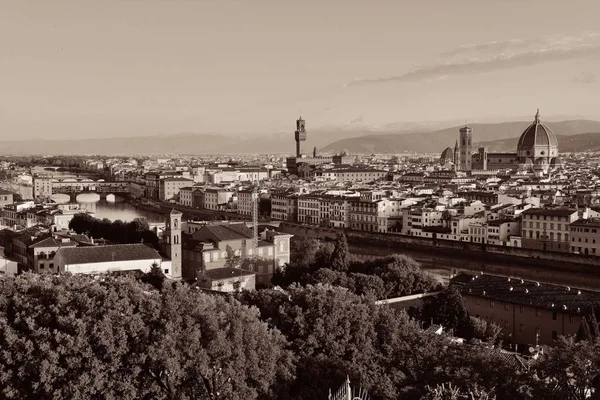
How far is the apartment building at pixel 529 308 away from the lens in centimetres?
1374

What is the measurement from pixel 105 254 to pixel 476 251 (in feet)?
50.4

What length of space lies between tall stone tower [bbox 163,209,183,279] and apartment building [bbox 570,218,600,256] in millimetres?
14279

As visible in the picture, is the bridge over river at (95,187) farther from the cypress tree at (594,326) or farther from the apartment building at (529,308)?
the cypress tree at (594,326)

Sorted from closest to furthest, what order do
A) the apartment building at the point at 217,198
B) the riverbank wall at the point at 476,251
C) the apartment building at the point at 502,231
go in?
the riverbank wall at the point at 476,251 → the apartment building at the point at 502,231 → the apartment building at the point at 217,198

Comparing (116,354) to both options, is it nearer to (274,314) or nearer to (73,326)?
(73,326)

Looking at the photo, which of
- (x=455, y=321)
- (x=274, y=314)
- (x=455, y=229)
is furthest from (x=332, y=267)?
(x=455, y=229)

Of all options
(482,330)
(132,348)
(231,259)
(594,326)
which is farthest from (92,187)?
(132,348)

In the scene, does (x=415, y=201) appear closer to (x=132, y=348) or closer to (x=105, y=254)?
(x=105, y=254)

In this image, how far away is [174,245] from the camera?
19469 mm

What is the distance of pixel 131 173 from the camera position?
85.3 meters

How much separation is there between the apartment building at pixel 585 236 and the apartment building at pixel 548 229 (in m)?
0.25

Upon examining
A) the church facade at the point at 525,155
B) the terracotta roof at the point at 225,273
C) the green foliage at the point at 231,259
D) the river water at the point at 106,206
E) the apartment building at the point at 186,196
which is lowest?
the river water at the point at 106,206

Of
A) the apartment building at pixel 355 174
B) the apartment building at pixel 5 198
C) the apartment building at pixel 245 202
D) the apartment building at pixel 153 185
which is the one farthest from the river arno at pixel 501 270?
the apartment building at pixel 355 174

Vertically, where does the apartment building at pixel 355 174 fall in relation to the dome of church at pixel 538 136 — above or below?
below
